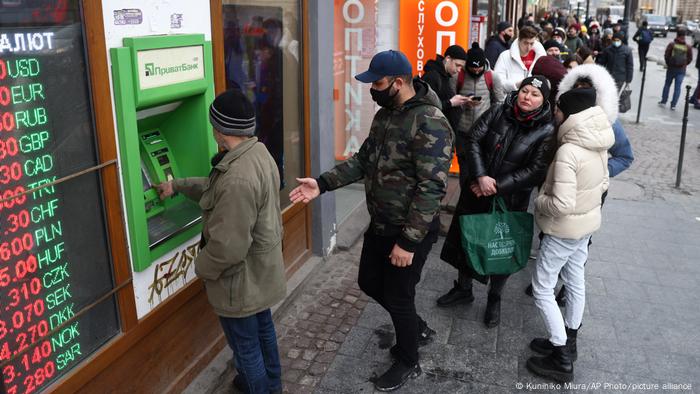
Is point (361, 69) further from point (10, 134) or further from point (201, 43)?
point (10, 134)

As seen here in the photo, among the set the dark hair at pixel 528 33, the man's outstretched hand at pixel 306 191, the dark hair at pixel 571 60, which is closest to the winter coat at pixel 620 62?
the dark hair at pixel 571 60

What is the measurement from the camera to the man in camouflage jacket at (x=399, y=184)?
310 cm

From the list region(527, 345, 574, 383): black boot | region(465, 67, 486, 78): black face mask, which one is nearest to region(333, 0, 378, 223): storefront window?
region(465, 67, 486, 78): black face mask

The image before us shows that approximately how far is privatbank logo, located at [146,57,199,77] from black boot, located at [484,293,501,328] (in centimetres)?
257

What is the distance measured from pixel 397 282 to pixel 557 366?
119 centimetres

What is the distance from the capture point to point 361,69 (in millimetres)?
7172

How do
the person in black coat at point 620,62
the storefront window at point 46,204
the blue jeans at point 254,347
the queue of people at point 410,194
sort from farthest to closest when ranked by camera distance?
the person in black coat at point 620,62, the blue jeans at point 254,347, the queue of people at point 410,194, the storefront window at point 46,204

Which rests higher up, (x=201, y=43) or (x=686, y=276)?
(x=201, y=43)

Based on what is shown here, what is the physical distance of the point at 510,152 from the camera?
12.8 ft

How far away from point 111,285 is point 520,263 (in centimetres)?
249

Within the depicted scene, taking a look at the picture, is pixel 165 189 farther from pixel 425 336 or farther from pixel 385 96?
pixel 425 336

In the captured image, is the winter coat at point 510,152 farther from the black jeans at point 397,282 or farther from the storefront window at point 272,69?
the storefront window at point 272,69

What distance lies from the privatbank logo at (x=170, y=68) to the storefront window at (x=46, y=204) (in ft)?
1.12

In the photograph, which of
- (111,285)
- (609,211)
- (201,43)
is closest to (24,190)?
(111,285)
